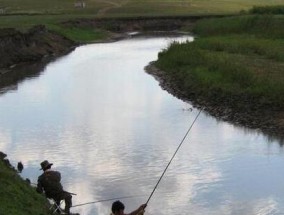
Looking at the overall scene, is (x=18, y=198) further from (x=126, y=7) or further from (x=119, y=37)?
(x=126, y=7)

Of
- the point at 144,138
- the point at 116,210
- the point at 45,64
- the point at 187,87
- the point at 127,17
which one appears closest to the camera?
the point at 116,210

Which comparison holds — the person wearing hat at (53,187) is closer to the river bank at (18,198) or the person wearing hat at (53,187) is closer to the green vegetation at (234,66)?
the river bank at (18,198)

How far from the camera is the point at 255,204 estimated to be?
48.1 feet

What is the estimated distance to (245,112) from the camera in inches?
973

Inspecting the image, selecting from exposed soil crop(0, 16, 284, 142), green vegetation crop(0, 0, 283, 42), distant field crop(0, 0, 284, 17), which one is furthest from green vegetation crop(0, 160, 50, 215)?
distant field crop(0, 0, 284, 17)

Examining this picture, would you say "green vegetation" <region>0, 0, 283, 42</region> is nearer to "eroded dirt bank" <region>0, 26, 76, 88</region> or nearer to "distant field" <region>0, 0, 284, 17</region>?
"distant field" <region>0, 0, 284, 17</region>

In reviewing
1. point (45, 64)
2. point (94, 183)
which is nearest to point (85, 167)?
point (94, 183)

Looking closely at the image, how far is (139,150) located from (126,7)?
240 ft

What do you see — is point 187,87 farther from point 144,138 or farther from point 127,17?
point 127,17

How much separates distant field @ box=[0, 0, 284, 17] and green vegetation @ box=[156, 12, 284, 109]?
34301 millimetres

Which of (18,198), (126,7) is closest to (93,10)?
(126,7)

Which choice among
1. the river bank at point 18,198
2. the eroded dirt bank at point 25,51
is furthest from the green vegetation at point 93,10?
the river bank at point 18,198

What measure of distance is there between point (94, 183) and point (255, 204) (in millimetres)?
4262

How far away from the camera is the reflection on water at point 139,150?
15.2m
